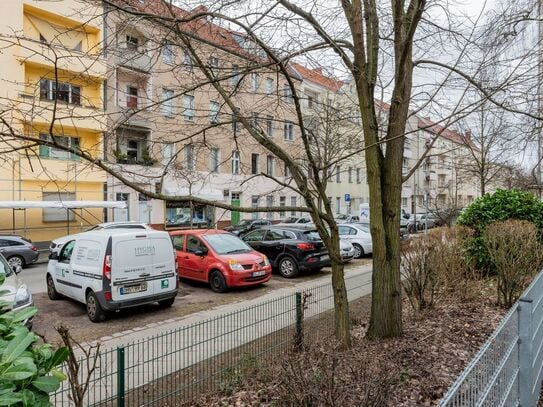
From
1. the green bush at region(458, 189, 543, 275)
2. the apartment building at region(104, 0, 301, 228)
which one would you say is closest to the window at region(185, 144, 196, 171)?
the apartment building at region(104, 0, 301, 228)

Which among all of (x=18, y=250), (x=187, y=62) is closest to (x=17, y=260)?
(x=18, y=250)

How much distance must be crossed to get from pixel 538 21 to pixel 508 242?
4.28m

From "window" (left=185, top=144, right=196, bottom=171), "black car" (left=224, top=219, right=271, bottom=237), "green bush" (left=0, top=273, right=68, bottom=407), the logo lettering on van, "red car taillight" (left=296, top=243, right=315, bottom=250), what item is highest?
"window" (left=185, top=144, right=196, bottom=171)

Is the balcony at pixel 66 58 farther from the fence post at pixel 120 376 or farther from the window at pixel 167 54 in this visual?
the fence post at pixel 120 376

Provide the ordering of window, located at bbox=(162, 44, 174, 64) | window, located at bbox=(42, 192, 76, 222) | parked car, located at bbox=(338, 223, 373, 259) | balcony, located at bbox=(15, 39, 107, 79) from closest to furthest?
balcony, located at bbox=(15, 39, 107, 79), window, located at bbox=(162, 44, 174, 64), parked car, located at bbox=(338, 223, 373, 259), window, located at bbox=(42, 192, 76, 222)

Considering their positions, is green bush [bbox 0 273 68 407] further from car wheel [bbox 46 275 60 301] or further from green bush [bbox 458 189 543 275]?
green bush [bbox 458 189 543 275]

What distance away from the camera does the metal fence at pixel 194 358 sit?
415 centimetres

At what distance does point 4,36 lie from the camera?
3.74 meters

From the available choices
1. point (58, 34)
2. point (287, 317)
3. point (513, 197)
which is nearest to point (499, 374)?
point (287, 317)

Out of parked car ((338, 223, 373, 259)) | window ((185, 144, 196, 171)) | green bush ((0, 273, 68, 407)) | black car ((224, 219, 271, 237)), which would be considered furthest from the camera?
black car ((224, 219, 271, 237))

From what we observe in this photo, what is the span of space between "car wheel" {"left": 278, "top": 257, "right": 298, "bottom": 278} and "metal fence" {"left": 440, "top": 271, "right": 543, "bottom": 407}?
30.2ft

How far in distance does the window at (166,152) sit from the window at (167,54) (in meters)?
1.04

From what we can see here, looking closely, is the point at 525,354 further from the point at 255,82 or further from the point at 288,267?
the point at 288,267

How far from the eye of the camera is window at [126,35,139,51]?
4.50m
